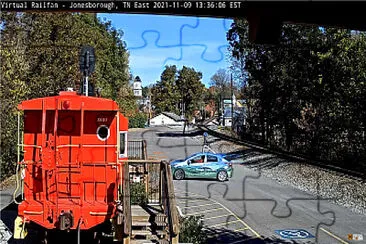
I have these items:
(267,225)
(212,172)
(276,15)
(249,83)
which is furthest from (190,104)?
(276,15)

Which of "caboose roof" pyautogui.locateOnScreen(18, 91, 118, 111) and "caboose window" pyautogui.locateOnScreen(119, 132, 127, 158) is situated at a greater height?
"caboose roof" pyautogui.locateOnScreen(18, 91, 118, 111)

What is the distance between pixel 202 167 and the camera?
1927 cm

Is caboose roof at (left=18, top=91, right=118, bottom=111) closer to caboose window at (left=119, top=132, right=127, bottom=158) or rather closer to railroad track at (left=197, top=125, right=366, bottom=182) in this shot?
caboose window at (left=119, top=132, right=127, bottom=158)

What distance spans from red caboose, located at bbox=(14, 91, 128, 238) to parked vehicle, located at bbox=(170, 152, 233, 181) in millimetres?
9615

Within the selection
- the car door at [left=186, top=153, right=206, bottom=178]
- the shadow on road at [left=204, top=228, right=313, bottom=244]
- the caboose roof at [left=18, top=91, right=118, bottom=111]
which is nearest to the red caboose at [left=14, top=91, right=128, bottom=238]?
the caboose roof at [left=18, top=91, right=118, bottom=111]

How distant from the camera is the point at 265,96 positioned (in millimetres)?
26516

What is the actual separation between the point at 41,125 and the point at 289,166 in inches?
591

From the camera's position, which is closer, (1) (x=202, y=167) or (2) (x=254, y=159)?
(1) (x=202, y=167)

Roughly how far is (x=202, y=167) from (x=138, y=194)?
26.8ft

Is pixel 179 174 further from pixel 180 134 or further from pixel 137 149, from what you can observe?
pixel 137 149

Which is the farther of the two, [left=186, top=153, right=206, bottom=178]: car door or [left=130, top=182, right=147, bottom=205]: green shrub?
[left=186, top=153, right=206, bottom=178]: car door

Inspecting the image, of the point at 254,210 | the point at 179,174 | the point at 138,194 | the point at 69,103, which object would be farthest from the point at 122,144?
the point at 179,174

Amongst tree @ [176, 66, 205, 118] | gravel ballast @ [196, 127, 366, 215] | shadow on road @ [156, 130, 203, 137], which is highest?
tree @ [176, 66, 205, 118]

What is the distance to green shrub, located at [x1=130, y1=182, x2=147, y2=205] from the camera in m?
10.6
